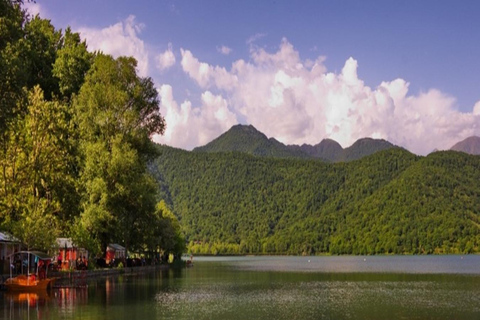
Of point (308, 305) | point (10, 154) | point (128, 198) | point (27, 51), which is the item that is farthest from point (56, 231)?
point (308, 305)

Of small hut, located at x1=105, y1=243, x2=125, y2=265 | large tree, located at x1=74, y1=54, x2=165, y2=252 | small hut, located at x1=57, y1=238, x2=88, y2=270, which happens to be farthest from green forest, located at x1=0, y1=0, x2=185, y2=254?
small hut, located at x1=105, y1=243, x2=125, y2=265

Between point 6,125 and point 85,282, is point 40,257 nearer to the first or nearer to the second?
point 85,282

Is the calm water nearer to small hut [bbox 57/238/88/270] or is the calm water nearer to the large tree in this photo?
small hut [bbox 57/238/88/270]

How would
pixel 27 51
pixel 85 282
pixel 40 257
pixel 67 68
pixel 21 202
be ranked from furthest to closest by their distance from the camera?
1. pixel 67 68
2. pixel 27 51
3. pixel 85 282
4. pixel 21 202
5. pixel 40 257

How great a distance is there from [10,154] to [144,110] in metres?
21.5

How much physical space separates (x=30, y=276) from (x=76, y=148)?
19.4 metres

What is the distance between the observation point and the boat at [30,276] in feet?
161

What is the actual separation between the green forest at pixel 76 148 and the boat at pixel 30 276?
1683 mm

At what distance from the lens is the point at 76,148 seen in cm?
6594

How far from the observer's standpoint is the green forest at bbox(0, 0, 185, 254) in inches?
2265

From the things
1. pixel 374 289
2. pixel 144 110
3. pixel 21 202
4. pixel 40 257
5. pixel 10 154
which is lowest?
pixel 374 289

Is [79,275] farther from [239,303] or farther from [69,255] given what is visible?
[239,303]

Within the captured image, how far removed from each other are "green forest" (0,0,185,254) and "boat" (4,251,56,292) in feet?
5.52

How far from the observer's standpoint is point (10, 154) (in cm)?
5806
